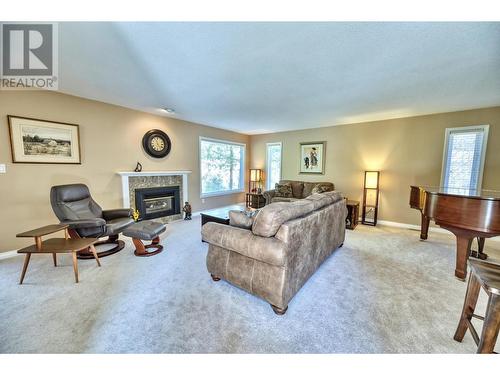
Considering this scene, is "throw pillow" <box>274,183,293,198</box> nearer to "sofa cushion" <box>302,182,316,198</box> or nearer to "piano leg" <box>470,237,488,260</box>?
"sofa cushion" <box>302,182,316,198</box>

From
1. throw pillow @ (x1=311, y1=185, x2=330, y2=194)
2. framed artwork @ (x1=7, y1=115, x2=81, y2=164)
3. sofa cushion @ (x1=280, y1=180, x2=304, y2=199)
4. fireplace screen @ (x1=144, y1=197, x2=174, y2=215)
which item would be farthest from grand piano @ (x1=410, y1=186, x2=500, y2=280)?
framed artwork @ (x1=7, y1=115, x2=81, y2=164)

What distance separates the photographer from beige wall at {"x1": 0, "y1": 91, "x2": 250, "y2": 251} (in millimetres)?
2646

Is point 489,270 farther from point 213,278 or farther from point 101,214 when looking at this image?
point 101,214

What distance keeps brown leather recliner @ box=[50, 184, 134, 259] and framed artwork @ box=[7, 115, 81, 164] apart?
0.59m

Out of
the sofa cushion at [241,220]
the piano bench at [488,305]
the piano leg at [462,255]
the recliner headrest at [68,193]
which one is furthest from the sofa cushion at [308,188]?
the recliner headrest at [68,193]

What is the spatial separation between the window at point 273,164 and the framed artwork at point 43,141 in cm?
466

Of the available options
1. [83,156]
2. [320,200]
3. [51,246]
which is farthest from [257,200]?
[51,246]

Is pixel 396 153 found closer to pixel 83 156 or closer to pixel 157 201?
pixel 157 201

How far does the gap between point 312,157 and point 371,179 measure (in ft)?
5.19

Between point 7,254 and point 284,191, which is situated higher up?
point 284,191

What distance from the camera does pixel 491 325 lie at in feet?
3.43

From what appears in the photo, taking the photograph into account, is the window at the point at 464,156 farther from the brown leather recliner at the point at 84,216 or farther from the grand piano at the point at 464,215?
the brown leather recliner at the point at 84,216

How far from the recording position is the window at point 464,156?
3439mm
